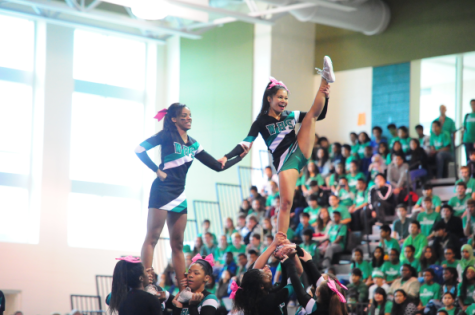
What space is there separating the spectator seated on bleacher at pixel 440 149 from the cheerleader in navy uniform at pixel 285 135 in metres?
6.21

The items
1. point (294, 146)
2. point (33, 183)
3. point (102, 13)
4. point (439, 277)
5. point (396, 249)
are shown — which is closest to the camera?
point (294, 146)

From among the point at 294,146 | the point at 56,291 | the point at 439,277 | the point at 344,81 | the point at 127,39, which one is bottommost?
the point at 56,291

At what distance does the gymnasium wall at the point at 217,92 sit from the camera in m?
14.0

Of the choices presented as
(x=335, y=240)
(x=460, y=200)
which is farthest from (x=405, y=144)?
(x=335, y=240)

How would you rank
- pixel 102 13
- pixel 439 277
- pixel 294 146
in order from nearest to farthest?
→ pixel 294 146 → pixel 439 277 → pixel 102 13

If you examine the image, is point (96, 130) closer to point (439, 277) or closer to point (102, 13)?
point (102, 13)

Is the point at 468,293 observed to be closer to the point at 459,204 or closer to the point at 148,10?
the point at 459,204

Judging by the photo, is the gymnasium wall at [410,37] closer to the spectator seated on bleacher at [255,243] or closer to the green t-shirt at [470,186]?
the green t-shirt at [470,186]

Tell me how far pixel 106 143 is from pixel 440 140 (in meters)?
6.99

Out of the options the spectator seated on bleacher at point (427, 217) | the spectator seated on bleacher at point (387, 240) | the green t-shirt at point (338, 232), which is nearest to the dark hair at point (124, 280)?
the spectator seated on bleacher at point (387, 240)

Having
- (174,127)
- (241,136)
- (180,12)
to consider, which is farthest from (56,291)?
(174,127)

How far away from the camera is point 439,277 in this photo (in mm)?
8406

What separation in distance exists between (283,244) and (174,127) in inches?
53.9

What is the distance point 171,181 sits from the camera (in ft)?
17.5
